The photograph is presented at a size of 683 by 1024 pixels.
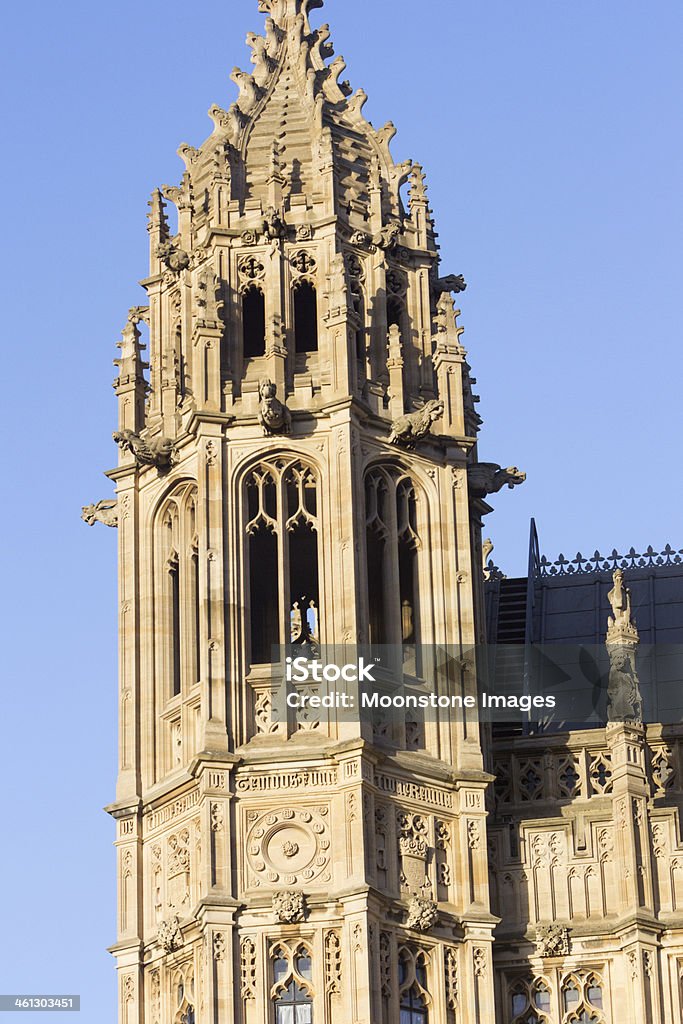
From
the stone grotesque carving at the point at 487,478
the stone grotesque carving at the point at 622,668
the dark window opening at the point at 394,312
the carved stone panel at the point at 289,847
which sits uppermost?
the dark window opening at the point at 394,312

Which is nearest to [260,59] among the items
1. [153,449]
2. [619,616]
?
[153,449]

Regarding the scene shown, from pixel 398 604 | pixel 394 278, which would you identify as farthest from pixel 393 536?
pixel 394 278

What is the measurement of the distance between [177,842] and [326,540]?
524 cm

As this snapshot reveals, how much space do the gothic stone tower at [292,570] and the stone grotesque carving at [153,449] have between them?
0.15ft

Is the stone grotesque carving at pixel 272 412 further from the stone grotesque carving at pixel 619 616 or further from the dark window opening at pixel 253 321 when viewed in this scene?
the stone grotesque carving at pixel 619 616

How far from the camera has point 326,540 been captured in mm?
56719

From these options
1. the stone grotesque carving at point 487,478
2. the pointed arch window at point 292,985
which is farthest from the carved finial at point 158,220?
the pointed arch window at point 292,985

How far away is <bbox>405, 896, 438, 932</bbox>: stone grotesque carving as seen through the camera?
54.2m

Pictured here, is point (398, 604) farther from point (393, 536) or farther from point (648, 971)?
point (648, 971)

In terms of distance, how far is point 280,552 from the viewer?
5669cm

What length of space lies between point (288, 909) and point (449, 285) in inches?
484

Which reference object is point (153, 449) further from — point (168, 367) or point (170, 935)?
point (170, 935)

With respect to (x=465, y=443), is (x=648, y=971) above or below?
below

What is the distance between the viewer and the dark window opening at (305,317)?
5925 centimetres
